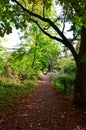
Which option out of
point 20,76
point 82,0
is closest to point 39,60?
point 20,76

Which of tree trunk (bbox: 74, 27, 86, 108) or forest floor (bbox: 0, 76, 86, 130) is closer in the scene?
forest floor (bbox: 0, 76, 86, 130)

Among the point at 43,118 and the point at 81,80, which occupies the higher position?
the point at 81,80

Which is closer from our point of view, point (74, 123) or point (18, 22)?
point (74, 123)

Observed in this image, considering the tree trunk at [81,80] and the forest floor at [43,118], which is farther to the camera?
the tree trunk at [81,80]

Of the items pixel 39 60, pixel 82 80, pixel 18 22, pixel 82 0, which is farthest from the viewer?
pixel 39 60

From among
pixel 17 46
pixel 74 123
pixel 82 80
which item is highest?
pixel 17 46

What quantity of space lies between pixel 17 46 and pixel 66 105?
2125 centimetres

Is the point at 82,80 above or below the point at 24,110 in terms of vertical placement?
above

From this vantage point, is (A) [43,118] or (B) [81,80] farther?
(B) [81,80]

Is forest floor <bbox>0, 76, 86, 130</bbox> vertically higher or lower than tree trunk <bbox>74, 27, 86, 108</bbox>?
lower

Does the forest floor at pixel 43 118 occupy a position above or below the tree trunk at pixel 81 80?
below

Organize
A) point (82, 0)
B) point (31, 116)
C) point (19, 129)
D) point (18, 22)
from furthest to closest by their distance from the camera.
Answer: point (18, 22) → point (82, 0) → point (31, 116) → point (19, 129)

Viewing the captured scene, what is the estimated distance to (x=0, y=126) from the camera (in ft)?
28.7

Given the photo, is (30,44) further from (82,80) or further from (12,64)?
(82,80)
